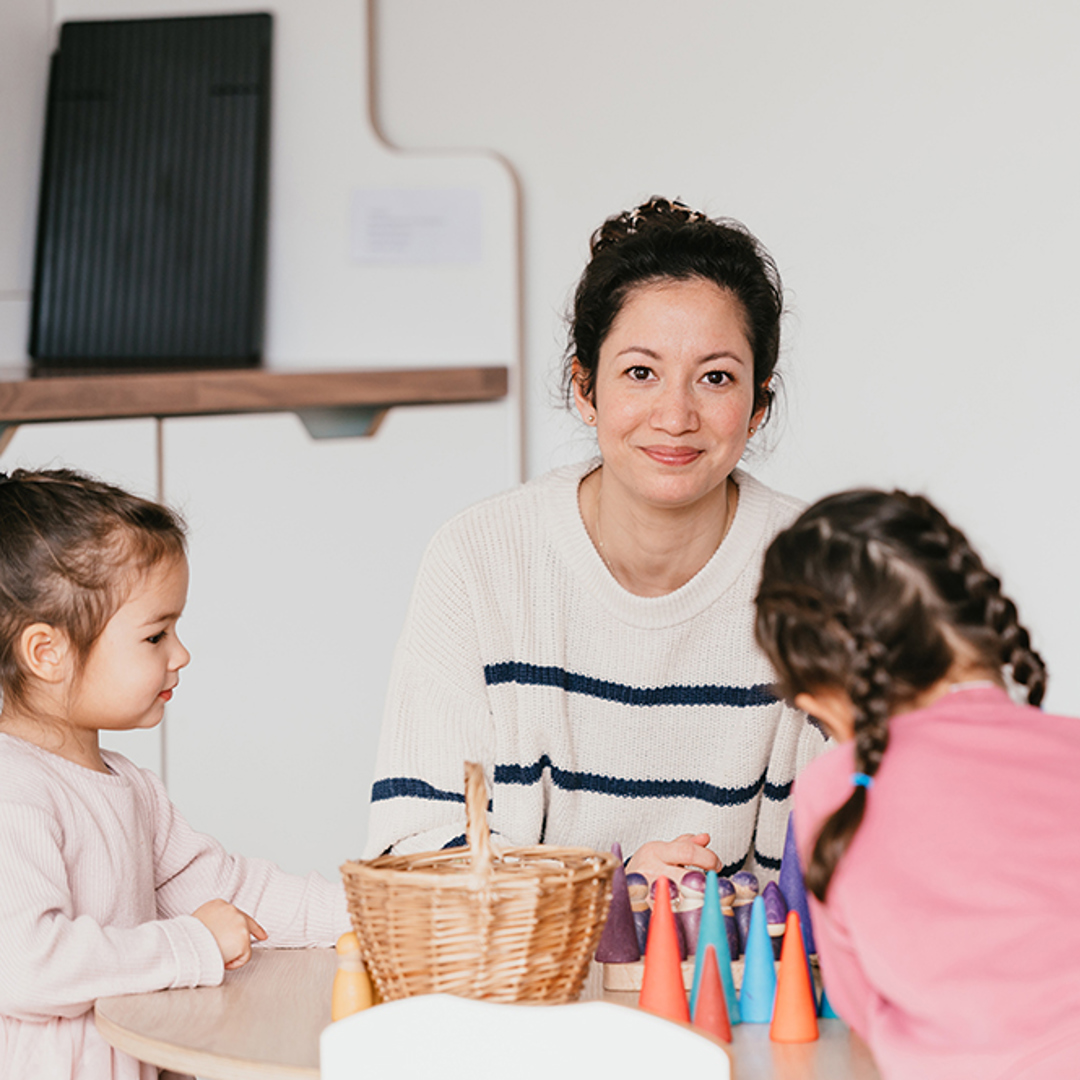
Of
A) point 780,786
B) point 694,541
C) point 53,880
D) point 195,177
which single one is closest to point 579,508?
point 694,541

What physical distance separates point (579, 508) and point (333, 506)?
31.1 inches

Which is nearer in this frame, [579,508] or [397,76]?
[579,508]

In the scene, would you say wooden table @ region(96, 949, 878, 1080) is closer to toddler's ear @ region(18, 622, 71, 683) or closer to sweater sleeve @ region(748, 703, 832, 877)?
toddler's ear @ region(18, 622, 71, 683)

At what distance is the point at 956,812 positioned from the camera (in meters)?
0.81

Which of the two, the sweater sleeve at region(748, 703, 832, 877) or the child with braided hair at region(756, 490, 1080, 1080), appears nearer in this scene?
the child with braided hair at region(756, 490, 1080, 1080)

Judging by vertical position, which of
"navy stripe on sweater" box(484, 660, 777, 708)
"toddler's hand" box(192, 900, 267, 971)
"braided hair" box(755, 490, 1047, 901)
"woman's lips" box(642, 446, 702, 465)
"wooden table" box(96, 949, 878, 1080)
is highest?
"woman's lips" box(642, 446, 702, 465)

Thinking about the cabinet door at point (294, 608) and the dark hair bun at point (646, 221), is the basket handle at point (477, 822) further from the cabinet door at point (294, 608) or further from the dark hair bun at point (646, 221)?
the cabinet door at point (294, 608)

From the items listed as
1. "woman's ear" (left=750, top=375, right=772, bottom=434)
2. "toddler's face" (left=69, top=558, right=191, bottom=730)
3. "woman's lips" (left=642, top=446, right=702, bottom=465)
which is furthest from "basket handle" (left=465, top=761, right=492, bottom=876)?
"woman's ear" (left=750, top=375, right=772, bottom=434)

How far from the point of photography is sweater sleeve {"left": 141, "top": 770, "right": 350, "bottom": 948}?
126 cm

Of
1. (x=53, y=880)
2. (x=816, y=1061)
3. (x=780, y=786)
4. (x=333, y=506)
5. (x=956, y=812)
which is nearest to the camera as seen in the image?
(x=956, y=812)

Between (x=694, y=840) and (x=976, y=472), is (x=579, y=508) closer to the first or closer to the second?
(x=694, y=840)

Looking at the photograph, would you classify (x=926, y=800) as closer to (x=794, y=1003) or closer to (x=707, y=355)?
(x=794, y=1003)

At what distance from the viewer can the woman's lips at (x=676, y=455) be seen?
1485 millimetres

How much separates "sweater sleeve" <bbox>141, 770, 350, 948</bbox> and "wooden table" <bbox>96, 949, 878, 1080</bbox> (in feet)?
0.40
